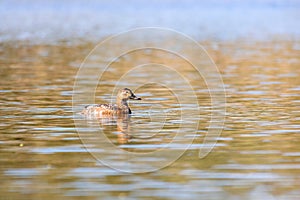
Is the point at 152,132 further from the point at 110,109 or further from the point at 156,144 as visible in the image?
the point at 110,109

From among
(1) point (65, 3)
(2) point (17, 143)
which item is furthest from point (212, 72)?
(1) point (65, 3)

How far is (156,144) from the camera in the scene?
13.7 metres

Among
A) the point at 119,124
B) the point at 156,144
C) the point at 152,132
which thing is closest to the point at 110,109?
the point at 119,124

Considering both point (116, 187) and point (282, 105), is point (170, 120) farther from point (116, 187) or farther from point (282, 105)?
point (116, 187)

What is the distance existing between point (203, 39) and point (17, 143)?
101ft

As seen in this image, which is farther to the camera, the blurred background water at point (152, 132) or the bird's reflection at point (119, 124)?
the bird's reflection at point (119, 124)

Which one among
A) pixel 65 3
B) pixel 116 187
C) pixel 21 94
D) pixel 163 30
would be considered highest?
pixel 65 3

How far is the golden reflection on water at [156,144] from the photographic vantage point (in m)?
10.7

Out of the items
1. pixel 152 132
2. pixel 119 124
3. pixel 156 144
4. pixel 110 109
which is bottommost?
A: pixel 156 144

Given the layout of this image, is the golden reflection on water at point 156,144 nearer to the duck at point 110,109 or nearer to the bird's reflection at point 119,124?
the bird's reflection at point 119,124

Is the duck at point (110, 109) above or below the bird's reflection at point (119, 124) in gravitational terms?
above

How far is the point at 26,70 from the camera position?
2750 cm

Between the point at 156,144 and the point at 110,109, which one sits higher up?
the point at 110,109

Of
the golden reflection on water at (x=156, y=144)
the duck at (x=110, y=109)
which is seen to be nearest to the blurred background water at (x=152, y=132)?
the golden reflection on water at (x=156, y=144)
